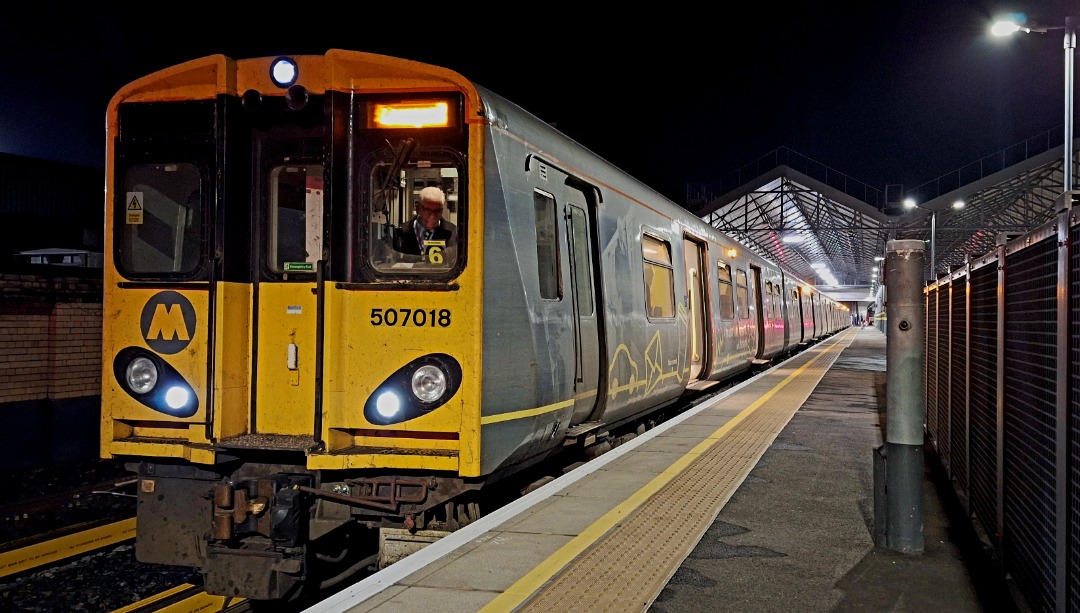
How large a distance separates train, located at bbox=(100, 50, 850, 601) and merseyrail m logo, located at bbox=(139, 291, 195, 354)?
0.04 feet

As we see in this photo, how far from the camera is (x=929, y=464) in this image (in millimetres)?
8305

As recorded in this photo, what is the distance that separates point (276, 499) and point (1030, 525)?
371cm

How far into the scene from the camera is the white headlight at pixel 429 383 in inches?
180

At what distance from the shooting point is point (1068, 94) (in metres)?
15.5

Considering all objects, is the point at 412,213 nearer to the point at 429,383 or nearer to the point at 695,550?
the point at 429,383

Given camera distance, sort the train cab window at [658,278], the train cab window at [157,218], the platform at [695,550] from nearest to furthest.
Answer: the platform at [695,550] → the train cab window at [157,218] → the train cab window at [658,278]

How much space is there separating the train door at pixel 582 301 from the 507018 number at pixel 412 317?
1.54 metres

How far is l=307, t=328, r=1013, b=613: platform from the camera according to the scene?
392 cm

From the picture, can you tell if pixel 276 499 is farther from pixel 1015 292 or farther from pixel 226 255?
pixel 1015 292

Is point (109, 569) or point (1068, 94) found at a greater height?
point (1068, 94)

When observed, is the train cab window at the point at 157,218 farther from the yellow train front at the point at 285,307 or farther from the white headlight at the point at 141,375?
→ the white headlight at the point at 141,375

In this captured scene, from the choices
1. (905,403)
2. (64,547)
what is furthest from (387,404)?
(64,547)

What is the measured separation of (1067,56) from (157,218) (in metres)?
16.4

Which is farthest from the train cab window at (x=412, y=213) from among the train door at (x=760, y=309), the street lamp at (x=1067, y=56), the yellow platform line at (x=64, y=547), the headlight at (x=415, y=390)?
the street lamp at (x=1067, y=56)
